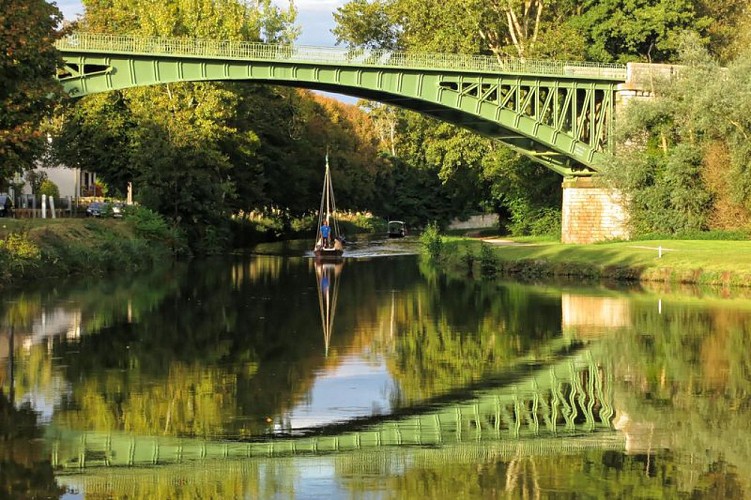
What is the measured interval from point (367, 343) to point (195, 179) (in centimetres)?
4621

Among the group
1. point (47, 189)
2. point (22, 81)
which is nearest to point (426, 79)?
point (47, 189)

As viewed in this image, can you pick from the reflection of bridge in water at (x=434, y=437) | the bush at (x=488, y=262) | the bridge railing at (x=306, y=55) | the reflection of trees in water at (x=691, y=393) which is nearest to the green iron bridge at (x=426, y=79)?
the bridge railing at (x=306, y=55)

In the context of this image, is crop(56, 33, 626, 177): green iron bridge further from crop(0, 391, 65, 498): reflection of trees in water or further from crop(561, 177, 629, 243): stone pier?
crop(0, 391, 65, 498): reflection of trees in water

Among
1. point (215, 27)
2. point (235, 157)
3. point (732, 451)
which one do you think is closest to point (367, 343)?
point (732, 451)

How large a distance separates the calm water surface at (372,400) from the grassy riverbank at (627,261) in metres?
9.95

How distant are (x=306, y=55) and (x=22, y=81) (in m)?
32.1

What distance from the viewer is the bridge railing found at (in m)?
62.6

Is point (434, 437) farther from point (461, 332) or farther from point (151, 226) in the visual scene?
point (151, 226)

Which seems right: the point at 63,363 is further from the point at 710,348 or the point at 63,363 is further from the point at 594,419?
the point at 710,348

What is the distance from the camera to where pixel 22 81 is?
108ft

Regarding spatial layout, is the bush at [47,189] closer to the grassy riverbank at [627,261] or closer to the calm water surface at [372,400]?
the grassy riverbank at [627,261]

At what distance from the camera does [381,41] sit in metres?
93.5

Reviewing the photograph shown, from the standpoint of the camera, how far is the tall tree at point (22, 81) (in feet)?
105

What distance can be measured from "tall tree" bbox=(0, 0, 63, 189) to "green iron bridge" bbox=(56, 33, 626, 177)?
27.4 meters
